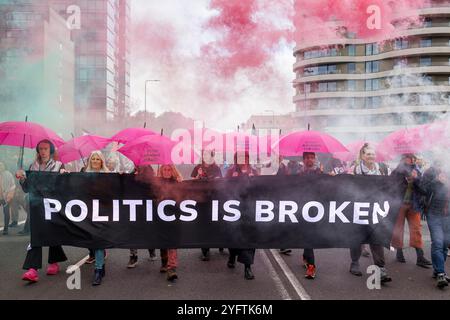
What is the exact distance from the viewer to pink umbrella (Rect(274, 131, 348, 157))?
682 centimetres

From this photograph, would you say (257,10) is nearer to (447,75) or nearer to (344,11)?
(344,11)

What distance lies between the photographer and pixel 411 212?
6637mm

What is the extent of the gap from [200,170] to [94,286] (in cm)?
300

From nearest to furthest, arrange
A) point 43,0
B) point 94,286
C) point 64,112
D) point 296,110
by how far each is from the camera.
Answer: point 94,286 < point 43,0 < point 64,112 < point 296,110

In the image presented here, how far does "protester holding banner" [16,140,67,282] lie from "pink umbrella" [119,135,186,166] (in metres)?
1.11

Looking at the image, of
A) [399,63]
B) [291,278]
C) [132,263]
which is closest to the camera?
[291,278]

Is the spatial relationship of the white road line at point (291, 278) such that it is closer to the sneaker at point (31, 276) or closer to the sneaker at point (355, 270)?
the sneaker at point (355, 270)

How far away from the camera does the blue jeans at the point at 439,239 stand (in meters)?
5.37

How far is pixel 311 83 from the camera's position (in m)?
61.6

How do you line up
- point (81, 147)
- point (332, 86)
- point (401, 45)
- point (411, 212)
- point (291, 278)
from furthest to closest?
point (332, 86) → point (401, 45) → point (81, 147) → point (411, 212) → point (291, 278)

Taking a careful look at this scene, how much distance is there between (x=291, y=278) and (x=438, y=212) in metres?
2.20

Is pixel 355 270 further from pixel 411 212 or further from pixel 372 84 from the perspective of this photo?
pixel 372 84

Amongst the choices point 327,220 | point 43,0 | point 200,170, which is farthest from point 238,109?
point 43,0

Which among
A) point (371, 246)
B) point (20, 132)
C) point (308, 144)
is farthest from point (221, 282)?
point (20, 132)
